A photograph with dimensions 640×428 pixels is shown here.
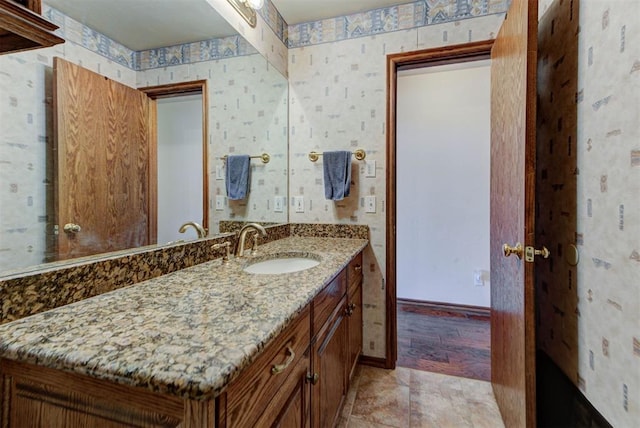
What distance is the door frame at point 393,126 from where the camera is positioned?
1827mm

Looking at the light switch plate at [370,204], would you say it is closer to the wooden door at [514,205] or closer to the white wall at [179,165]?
the wooden door at [514,205]

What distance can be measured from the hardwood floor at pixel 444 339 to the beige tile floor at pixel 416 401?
12 cm

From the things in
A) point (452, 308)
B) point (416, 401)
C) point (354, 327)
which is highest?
point (354, 327)

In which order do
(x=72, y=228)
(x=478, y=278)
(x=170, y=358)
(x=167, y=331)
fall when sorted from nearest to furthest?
(x=170, y=358) → (x=167, y=331) → (x=72, y=228) → (x=478, y=278)

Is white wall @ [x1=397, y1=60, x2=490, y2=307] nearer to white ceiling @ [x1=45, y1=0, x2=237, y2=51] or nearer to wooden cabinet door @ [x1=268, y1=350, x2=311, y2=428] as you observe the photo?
white ceiling @ [x1=45, y1=0, x2=237, y2=51]

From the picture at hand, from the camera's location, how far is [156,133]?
110 cm

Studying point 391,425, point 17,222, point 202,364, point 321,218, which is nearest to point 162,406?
point 202,364

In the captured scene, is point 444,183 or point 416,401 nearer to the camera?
point 416,401

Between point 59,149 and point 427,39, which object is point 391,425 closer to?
point 59,149

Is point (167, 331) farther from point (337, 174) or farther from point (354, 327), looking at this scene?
point (337, 174)

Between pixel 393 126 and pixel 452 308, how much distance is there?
6.58 ft

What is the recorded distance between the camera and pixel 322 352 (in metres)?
1.11

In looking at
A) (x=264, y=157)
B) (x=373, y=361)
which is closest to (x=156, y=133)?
(x=264, y=157)

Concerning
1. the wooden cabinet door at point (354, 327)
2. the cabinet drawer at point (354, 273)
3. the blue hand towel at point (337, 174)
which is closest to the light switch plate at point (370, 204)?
the blue hand towel at point (337, 174)
